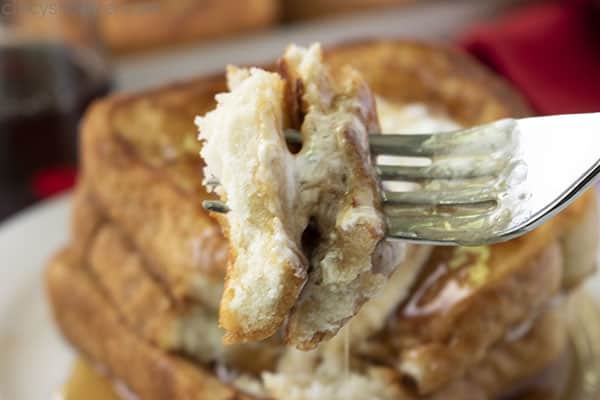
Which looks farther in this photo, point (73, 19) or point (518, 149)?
point (73, 19)

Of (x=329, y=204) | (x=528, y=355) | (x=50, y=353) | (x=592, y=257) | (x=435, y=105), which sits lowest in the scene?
(x=50, y=353)

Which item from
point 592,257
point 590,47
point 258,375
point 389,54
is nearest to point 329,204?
point 258,375

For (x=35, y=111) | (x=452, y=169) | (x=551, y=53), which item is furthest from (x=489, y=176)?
(x=551, y=53)

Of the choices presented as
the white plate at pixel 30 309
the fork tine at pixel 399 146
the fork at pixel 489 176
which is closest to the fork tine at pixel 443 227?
the fork at pixel 489 176

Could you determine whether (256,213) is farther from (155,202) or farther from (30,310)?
(30,310)

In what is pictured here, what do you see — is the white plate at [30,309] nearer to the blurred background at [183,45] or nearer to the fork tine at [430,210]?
the blurred background at [183,45]

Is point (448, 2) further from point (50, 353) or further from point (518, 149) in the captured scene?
point (518, 149)
